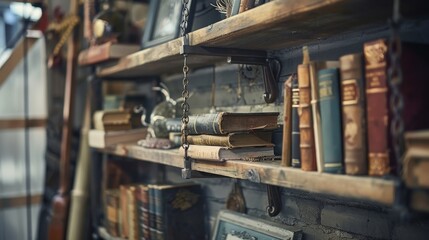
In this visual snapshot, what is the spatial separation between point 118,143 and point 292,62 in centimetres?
79

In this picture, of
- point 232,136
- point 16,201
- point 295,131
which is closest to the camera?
point 295,131

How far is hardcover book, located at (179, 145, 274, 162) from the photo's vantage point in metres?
1.15

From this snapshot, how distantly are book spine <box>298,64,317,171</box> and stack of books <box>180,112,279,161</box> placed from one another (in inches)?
9.8

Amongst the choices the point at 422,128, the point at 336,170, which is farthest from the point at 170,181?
the point at 422,128

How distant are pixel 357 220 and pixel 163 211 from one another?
0.70 meters

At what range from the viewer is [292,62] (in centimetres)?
136

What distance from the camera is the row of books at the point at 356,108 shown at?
0.80m

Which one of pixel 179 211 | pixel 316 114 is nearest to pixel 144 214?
pixel 179 211

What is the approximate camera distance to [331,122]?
0.88 metres

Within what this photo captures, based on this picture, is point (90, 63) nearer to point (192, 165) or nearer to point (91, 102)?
point (91, 102)

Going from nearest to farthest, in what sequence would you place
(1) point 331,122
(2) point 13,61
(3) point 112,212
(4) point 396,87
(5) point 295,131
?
(4) point 396,87 → (1) point 331,122 → (5) point 295,131 → (3) point 112,212 → (2) point 13,61

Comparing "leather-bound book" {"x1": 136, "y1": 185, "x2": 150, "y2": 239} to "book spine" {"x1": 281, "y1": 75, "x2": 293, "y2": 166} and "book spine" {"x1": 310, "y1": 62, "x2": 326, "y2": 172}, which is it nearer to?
"book spine" {"x1": 281, "y1": 75, "x2": 293, "y2": 166}

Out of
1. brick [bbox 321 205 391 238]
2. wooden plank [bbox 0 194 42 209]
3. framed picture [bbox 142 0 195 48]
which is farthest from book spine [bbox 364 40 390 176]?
wooden plank [bbox 0 194 42 209]

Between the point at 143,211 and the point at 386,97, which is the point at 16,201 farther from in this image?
the point at 386,97
